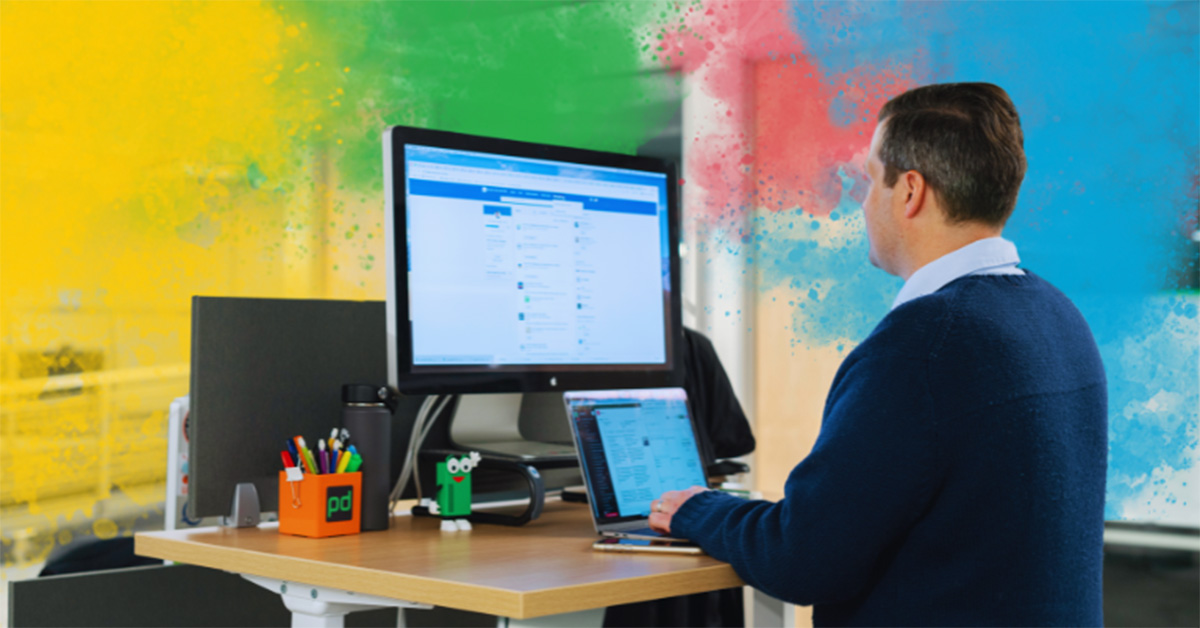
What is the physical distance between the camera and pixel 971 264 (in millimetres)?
1168

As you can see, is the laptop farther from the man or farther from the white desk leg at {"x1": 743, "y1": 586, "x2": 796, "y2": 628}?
the white desk leg at {"x1": 743, "y1": 586, "x2": 796, "y2": 628}

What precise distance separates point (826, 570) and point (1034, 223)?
1.88 metres

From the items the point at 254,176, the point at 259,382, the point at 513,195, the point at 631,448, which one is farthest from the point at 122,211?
the point at 631,448

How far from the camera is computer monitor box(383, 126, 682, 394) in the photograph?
4.65 feet

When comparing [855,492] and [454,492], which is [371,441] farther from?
[855,492]

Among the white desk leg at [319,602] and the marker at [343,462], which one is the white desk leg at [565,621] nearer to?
the white desk leg at [319,602]

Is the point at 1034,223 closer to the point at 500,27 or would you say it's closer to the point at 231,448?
the point at 500,27

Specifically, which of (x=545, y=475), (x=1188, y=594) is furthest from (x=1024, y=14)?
(x=545, y=475)

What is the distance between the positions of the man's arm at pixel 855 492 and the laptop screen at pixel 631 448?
0.27 meters

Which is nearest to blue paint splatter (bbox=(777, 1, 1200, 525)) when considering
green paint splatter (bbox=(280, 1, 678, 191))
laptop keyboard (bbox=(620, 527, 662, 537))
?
green paint splatter (bbox=(280, 1, 678, 191))

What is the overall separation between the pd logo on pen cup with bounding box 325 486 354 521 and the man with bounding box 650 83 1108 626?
476mm

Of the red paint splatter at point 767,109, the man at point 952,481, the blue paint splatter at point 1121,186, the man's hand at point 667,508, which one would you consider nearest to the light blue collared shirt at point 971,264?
the man at point 952,481

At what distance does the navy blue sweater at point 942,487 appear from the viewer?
103 cm

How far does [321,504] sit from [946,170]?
85cm
